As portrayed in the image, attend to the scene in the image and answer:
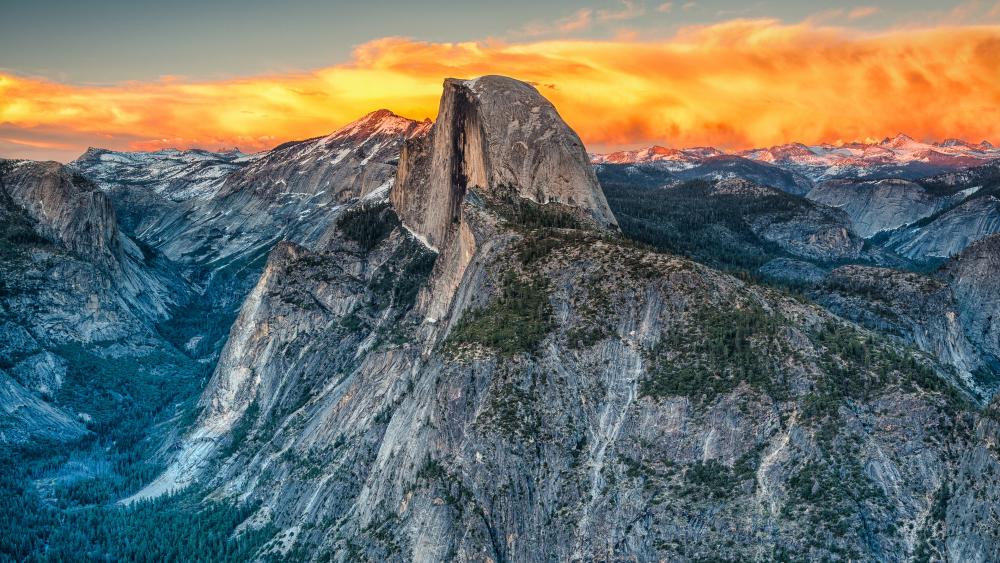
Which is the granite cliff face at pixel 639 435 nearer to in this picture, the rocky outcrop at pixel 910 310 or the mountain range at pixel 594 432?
the mountain range at pixel 594 432

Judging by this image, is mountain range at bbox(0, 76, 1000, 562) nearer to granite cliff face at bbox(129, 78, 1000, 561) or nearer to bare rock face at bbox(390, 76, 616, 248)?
granite cliff face at bbox(129, 78, 1000, 561)

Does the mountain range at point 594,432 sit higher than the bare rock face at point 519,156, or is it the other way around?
the bare rock face at point 519,156

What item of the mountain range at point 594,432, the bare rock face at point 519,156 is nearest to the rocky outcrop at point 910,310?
the mountain range at point 594,432

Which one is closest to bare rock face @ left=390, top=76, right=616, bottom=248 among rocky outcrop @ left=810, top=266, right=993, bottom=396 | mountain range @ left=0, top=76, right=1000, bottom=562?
mountain range @ left=0, top=76, right=1000, bottom=562

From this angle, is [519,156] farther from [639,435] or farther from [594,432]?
[639,435]

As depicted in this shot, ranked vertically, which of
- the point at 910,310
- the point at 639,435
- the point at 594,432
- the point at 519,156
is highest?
the point at 519,156

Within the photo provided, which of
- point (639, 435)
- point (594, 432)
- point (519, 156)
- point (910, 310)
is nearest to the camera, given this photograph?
point (639, 435)

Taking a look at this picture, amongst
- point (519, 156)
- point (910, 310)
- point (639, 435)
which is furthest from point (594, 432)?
point (910, 310)

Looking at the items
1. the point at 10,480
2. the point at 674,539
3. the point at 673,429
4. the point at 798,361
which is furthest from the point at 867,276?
the point at 10,480
